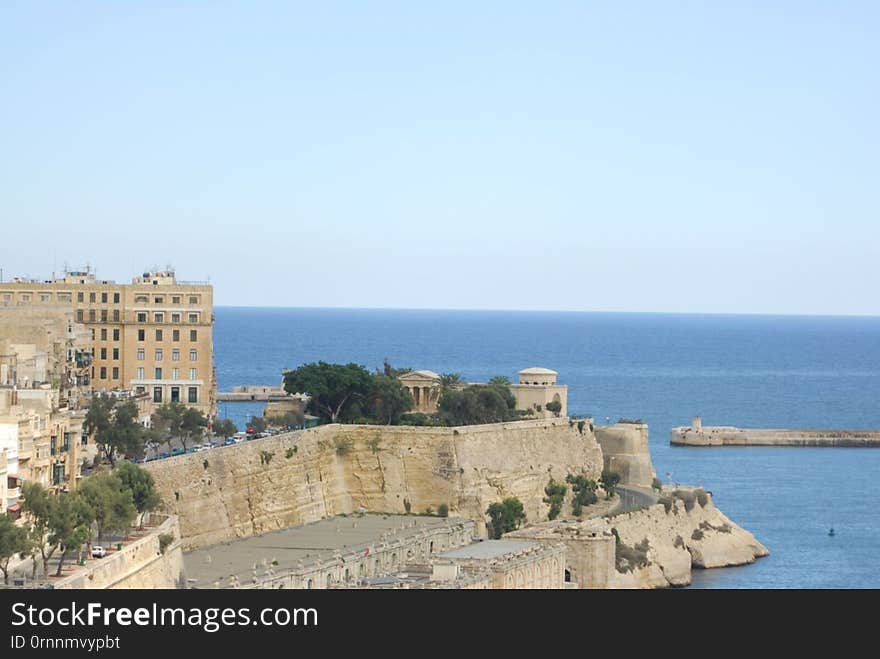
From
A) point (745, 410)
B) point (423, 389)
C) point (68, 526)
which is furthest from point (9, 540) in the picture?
point (745, 410)

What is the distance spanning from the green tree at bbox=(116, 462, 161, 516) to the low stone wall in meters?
0.54

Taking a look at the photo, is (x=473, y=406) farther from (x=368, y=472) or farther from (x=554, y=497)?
(x=368, y=472)

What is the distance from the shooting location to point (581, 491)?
190 feet

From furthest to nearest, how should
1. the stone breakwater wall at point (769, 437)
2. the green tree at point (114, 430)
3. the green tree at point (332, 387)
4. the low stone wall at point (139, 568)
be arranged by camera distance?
the stone breakwater wall at point (769, 437) < the green tree at point (332, 387) < the green tree at point (114, 430) < the low stone wall at point (139, 568)

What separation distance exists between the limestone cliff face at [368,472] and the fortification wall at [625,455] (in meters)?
2.89

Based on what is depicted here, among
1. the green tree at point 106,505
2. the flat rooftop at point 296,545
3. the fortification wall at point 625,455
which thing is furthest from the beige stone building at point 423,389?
the green tree at point 106,505

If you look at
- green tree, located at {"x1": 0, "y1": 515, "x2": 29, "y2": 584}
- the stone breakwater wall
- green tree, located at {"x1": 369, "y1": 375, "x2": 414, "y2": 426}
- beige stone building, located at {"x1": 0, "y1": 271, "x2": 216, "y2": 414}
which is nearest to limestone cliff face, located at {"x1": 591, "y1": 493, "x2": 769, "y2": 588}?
green tree, located at {"x1": 369, "y1": 375, "x2": 414, "y2": 426}

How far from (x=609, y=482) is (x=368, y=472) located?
10716 millimetres

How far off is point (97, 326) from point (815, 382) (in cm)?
10456

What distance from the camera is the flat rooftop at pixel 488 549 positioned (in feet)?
141

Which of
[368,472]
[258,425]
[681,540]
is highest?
[258,425]

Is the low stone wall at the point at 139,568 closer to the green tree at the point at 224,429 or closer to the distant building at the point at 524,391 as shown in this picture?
the green tree at the point at 224,429

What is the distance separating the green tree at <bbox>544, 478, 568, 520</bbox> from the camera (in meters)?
56.1
